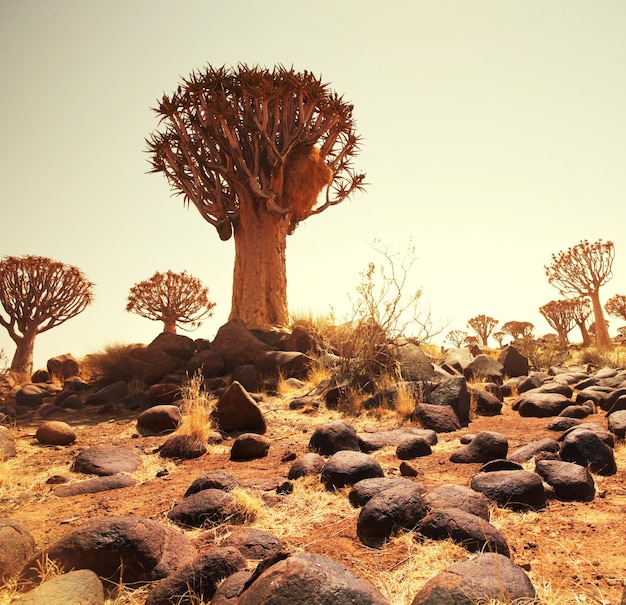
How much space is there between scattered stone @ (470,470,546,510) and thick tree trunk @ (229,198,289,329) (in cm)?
871

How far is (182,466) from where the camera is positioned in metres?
4.81

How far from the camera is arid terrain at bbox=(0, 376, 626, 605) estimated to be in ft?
7.67

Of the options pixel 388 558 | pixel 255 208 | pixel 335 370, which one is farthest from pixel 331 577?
pixel 255 208

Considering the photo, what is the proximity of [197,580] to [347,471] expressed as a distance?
5.64 ft

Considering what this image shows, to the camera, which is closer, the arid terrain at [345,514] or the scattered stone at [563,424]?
the arid terrain at [345,514]

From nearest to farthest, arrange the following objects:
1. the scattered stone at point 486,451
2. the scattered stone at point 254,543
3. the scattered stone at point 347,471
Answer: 1. the scattered stone at point 254,543
2. the scattered stone at point 347,471
3. the scattered stone at point 486,451

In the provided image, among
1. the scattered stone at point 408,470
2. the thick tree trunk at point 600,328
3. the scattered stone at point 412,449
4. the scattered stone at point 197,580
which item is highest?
the thick tree trunk at point 600,328

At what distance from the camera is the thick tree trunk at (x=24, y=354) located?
14.7 meters

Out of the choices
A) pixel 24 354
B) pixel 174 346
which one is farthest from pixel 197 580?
pixel 24 354

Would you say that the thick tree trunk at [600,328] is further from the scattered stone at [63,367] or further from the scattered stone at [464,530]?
the scattered stone at [464,530]

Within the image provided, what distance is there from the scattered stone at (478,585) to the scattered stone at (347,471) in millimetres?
1624

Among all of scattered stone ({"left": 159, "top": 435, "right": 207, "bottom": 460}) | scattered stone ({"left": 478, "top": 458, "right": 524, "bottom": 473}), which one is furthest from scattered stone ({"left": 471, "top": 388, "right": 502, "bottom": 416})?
scattered stone ({"left": 159, "top": 435, "right": 207, "bottom": 460})

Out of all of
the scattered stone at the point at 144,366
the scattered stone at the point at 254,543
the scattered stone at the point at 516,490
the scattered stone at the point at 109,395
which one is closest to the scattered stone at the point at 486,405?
the scattered stone at the point at 516,490

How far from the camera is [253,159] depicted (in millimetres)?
12625
